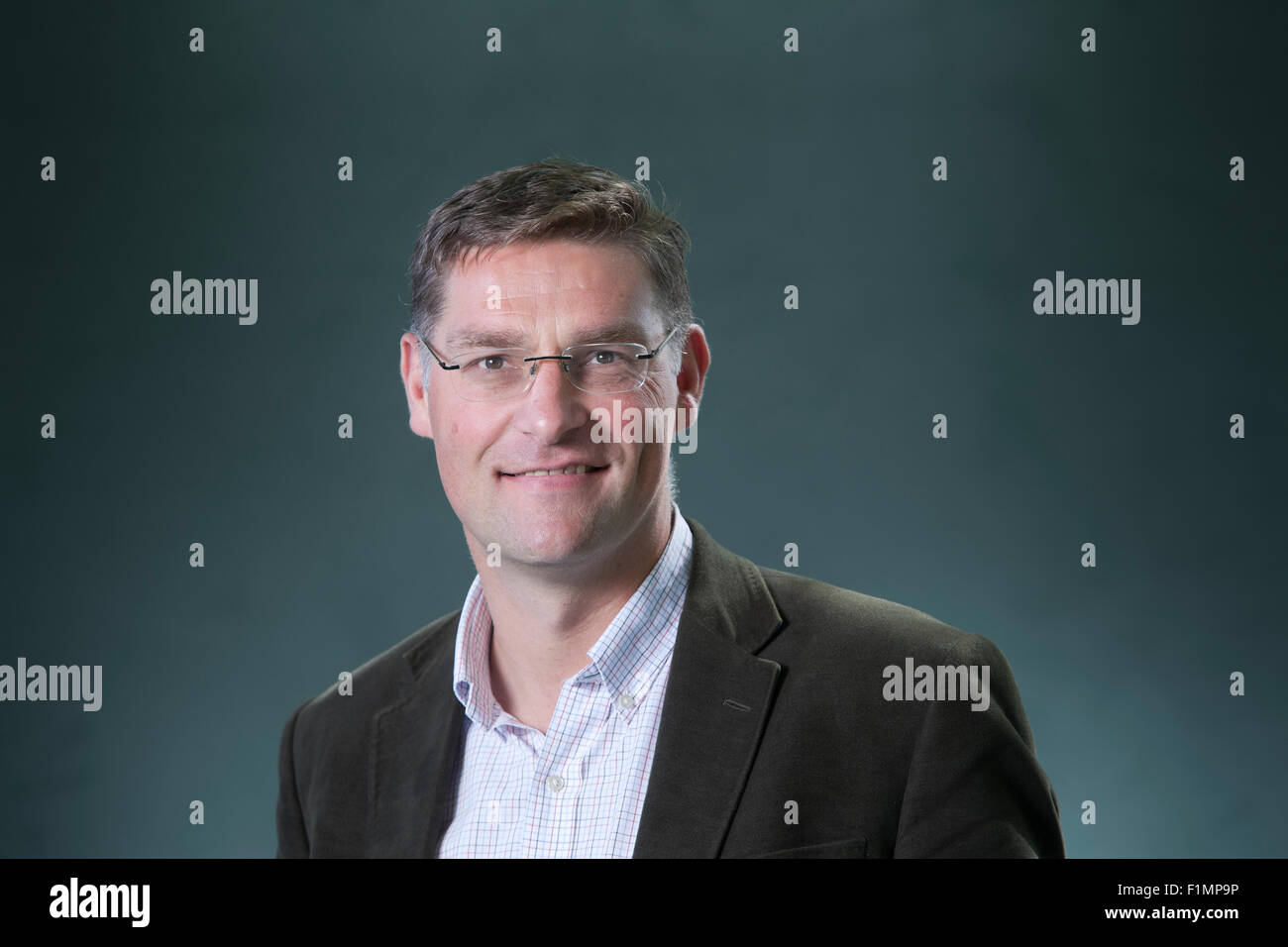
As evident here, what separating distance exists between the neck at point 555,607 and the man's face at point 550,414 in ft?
0.13

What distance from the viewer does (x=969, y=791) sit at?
8.46 ft

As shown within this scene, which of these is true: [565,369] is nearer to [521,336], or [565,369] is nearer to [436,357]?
[521,336]

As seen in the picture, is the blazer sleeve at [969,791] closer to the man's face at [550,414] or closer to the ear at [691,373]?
the man's face at [550,414]

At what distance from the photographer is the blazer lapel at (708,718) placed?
259cm

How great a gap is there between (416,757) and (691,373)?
38.9 inches

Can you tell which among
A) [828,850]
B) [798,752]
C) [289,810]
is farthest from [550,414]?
[289,810]

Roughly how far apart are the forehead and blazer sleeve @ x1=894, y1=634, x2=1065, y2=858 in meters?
0.96

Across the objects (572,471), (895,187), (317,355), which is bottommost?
(572,471)

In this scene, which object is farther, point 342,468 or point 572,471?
point 342,468

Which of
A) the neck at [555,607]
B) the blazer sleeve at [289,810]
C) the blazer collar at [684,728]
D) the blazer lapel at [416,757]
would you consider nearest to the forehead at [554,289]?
the neck at [555,607]

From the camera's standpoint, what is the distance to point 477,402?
2807 millimetres
